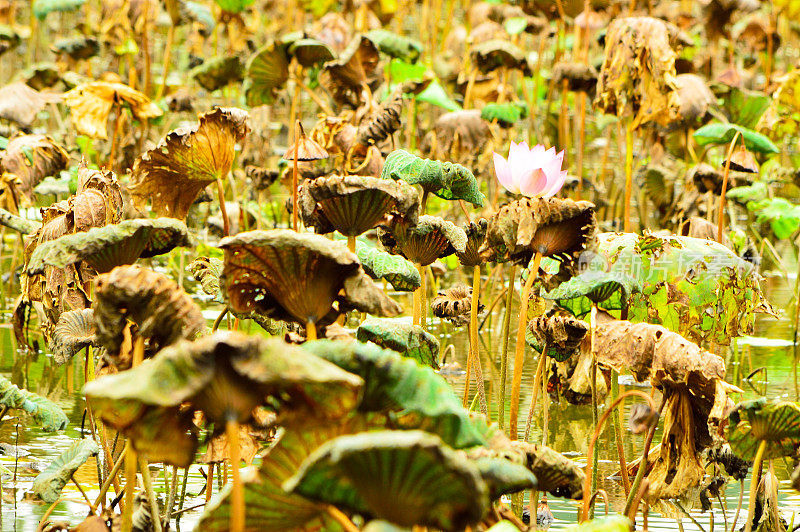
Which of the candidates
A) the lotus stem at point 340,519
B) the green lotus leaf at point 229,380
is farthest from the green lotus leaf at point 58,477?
the lotus stem at point 340,519

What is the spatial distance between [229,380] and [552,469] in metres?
0.63

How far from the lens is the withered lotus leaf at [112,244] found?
1.79 metres

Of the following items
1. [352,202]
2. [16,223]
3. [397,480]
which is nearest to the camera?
[397,480]

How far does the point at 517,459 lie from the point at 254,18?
6.91m

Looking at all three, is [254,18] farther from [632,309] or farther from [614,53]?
[632,309]

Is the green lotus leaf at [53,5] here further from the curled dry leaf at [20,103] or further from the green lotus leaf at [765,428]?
the green lotus leaf at [765,428]

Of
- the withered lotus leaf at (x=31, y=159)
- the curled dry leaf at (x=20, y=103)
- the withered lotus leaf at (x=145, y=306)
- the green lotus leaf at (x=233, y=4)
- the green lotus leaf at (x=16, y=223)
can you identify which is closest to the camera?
the withered lotus leaf at (x=145, y=306)

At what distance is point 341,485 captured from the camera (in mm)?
1259

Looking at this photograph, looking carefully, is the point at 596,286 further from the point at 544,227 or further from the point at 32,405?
the point at 32,405

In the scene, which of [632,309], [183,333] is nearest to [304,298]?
[183,333]

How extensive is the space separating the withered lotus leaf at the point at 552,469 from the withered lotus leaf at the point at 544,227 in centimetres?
46

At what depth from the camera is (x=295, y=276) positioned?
1729 millimetres

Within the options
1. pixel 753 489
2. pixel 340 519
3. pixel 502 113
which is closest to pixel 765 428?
pixel 753 489

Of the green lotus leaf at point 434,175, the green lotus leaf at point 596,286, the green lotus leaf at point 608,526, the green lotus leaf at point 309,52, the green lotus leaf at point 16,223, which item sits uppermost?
the green lotus leaf at point 309,52
